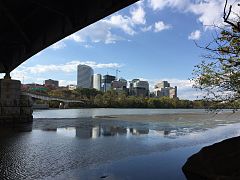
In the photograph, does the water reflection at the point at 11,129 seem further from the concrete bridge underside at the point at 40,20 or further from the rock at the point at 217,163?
the rock at the point at 217,163

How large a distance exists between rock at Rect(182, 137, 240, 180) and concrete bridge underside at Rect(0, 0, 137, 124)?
9217mm

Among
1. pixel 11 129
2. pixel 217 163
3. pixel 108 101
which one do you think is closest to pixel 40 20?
pixel 11 129

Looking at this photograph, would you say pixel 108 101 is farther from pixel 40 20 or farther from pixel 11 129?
pixel 40 20

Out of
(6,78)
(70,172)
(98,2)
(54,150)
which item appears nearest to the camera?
(70,172)

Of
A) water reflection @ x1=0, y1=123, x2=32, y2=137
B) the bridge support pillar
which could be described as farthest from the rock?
the bridge support pillar

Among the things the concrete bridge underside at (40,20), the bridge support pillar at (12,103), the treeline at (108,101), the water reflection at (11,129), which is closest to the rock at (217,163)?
the concrete bridge underside at (40,20)

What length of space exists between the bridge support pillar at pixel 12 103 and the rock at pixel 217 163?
3602cm

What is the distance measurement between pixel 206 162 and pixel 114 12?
1022cm

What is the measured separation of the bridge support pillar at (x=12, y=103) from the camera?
43059 mm

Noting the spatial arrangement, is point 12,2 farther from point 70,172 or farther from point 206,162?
point 206,162

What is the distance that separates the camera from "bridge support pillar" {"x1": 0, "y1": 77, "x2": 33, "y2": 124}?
141 feet

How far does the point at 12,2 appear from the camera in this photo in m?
20.5

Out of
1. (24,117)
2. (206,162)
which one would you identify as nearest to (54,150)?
(206,162)

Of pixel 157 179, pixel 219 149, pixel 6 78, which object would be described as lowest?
pixel 157 179
